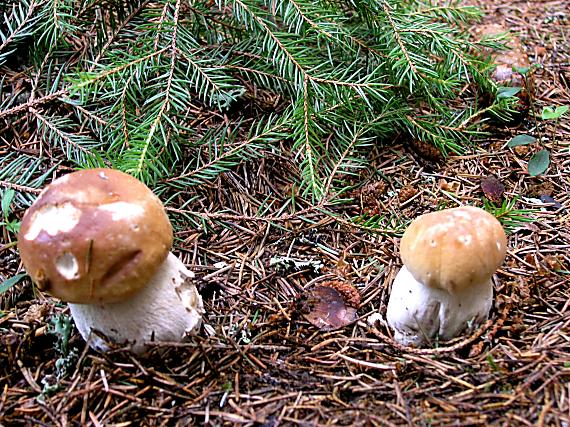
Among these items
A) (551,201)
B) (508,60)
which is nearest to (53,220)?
(551,201)

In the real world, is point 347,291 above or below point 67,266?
below

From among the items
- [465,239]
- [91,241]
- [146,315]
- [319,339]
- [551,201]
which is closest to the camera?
[91,241]

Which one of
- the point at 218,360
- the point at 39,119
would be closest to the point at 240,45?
the point at 39,119

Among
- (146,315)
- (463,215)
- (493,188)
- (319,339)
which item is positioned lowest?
(319,339)

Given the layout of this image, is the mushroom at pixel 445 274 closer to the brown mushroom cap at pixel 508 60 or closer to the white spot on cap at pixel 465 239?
the white spot on cap at pixel 465 239

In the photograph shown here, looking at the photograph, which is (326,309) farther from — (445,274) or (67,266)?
(67,266)

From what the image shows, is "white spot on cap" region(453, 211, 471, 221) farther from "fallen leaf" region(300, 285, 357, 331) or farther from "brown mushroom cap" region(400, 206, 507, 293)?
"fallen leaf" region(300, 285, 357, 331)

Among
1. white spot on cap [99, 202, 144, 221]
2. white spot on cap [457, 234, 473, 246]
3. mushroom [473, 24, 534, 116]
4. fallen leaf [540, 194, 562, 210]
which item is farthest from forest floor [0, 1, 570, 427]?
white spot on cap [99, 202, 144, 221]
